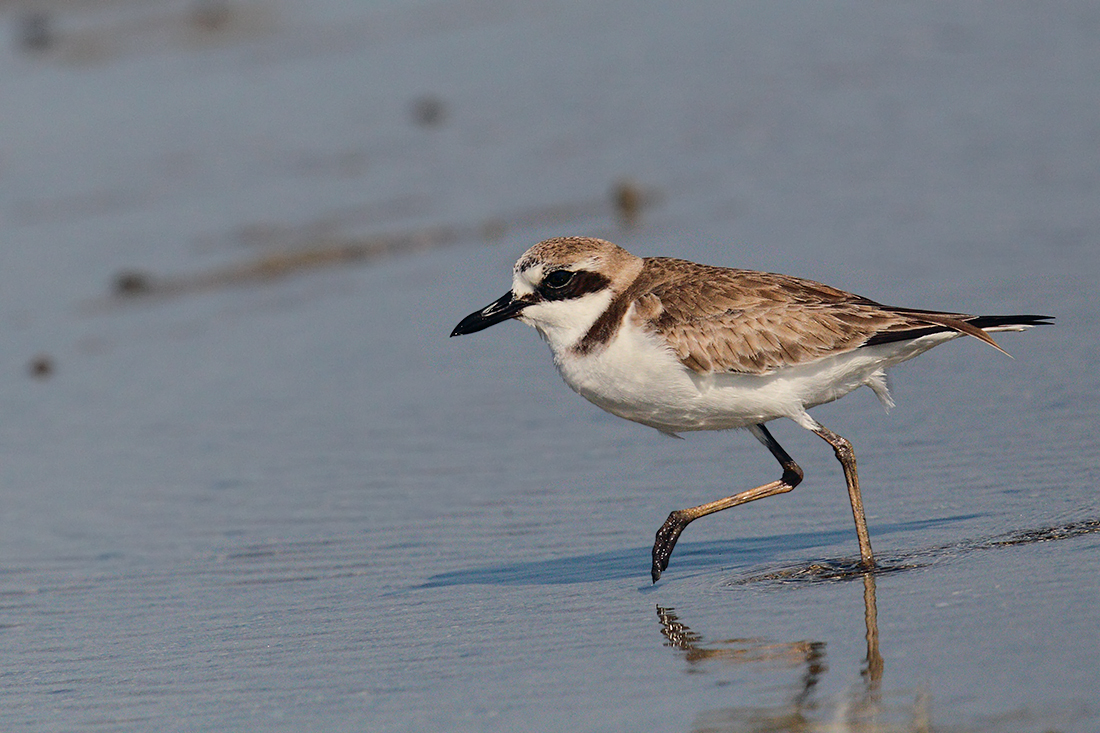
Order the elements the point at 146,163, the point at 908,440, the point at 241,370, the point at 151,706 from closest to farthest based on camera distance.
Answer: the point at 151,706 → the point at 908,440 → the point at 241,370 → the point at 146,163

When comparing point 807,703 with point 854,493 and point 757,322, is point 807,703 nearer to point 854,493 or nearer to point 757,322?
point 854,493

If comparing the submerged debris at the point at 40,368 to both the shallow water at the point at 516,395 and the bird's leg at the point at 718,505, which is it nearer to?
the shallow water at the point at 516,395

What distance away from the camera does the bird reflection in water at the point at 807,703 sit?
455 cm

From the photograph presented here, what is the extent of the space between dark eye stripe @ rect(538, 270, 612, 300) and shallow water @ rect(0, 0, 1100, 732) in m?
1.07

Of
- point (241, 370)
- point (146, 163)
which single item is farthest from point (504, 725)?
point (146, 163)

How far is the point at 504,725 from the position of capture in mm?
4867

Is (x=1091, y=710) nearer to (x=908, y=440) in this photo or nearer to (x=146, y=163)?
(x=908, y=440)

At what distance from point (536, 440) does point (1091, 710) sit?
417 cm

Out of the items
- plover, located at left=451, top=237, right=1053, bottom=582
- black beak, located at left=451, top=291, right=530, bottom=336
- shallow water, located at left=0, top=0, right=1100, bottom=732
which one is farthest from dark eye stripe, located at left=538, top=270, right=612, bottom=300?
shallow water, located at left=0, top=0, right=1100, bottom=732

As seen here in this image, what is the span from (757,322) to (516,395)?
110 inches

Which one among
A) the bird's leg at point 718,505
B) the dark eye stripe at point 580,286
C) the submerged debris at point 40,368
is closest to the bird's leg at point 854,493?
the bird's leg at point 718,505

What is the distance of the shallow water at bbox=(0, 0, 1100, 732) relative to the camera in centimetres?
532

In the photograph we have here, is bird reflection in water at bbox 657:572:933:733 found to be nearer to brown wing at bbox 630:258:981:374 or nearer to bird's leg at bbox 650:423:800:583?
bird's leg at bbox 650:423:800:583

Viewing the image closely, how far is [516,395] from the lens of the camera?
29.3ft
